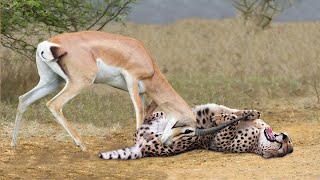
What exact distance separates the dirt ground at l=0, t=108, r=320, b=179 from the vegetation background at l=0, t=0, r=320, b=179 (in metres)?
0.01

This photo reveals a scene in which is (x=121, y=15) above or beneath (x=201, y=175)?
above

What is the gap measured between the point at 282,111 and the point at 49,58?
5.60 meters

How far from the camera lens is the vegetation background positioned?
756 cm

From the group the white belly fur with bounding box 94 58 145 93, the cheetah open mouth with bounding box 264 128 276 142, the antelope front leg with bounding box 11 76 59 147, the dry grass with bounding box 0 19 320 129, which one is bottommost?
the dry grass with bounding box 0 19 320 129

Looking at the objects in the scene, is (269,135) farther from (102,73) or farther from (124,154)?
(102,73)

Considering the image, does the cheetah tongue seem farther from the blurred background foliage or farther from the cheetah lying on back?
the blurred background foliage

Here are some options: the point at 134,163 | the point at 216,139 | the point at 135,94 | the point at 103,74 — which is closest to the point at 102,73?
the point at 103,74

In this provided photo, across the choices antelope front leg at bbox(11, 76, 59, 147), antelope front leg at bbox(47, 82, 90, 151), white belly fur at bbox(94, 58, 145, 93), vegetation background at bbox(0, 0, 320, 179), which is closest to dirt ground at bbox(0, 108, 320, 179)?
vegetation background at bbox(0, 0, 320, 179)

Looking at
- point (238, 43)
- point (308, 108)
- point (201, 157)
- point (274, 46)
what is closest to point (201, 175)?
point (201, 157)

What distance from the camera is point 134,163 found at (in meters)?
7.93

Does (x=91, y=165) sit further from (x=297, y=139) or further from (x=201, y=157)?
(x=297, y=139)

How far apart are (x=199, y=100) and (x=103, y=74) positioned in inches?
191

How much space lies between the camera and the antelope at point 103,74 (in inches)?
308

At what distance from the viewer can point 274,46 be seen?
68.9ft
